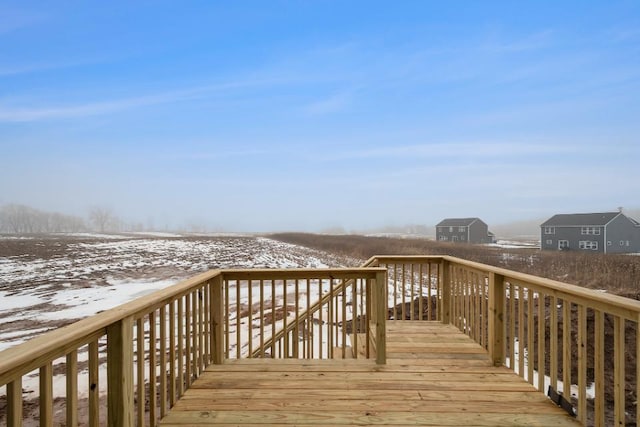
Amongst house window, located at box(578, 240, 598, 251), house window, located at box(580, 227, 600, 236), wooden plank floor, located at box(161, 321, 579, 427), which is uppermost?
house window, located at box(580, 227, 600, 236)

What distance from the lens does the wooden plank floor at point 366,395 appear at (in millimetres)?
2166

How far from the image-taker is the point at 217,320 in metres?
3.11

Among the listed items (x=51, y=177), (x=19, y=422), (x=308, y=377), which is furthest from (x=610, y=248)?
(x=51, y=177)

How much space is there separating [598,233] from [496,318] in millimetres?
30714

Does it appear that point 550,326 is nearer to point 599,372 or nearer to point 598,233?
point 599,372

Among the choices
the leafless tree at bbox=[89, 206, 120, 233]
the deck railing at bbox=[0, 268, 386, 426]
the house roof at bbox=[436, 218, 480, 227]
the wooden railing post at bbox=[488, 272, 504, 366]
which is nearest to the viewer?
the deck railing at bbox=[0, 268, 386, 426]

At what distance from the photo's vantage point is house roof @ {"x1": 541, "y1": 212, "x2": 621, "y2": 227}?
26500 mm

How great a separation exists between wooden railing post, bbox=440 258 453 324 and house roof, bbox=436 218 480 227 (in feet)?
114

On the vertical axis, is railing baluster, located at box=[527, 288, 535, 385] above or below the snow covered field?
above

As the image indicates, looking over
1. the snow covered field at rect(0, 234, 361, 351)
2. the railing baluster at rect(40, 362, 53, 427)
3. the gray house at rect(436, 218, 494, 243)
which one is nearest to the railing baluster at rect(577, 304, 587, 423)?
the railing baluster at rect(40, 362, 53, 427)

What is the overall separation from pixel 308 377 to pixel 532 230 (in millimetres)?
92797

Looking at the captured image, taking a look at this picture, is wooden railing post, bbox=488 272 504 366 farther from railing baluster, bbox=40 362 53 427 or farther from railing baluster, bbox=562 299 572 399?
railing baluster, bbox=40 362 53 427

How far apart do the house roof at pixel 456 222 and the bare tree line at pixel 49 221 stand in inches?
2163

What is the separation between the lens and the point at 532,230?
8025 cm
